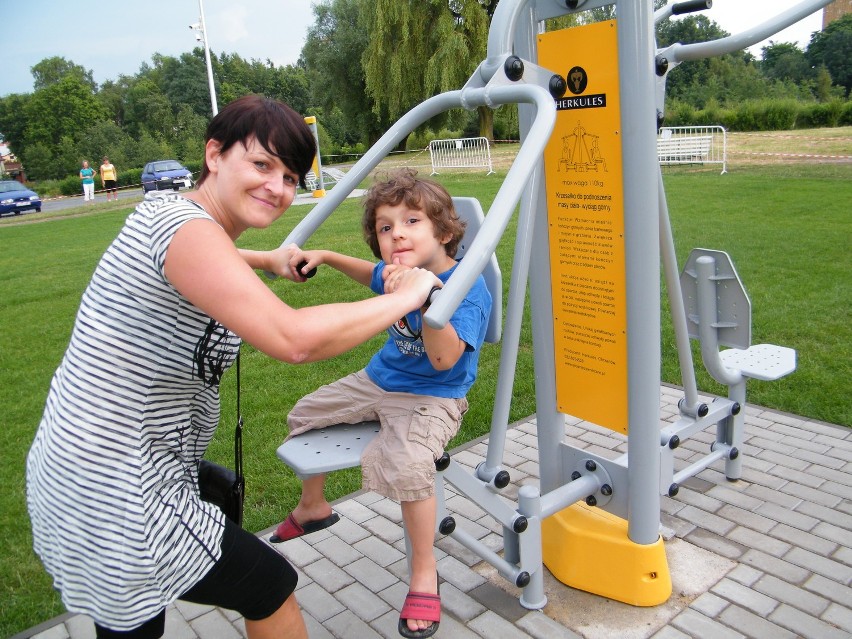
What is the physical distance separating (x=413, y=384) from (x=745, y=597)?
135 cm

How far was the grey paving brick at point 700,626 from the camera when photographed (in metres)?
2.30

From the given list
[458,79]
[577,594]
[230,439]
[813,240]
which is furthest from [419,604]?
[458,79]

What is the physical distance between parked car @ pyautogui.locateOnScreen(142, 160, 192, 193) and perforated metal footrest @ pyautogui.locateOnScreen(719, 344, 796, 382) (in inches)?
828

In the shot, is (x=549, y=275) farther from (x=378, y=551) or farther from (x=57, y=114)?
(x=57, y=114)

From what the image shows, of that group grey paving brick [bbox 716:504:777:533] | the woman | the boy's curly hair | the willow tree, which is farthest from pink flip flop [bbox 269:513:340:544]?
the willow tree

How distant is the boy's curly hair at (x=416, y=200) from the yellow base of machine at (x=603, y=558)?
3.64ft

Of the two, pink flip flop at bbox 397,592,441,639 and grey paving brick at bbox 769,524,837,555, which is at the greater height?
pink flip flop at bbox 397,592,441,639

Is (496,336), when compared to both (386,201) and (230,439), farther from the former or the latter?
(230,439)

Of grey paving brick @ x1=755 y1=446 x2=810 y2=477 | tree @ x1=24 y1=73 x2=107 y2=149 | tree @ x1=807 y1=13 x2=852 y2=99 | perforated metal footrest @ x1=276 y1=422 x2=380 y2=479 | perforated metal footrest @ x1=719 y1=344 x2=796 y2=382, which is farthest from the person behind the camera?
tree @ x1=24 y1=73 x2=107 y2=149

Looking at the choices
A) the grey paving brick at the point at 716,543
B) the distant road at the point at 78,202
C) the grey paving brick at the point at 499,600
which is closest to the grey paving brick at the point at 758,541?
the grey paving brick at the point at 716,543

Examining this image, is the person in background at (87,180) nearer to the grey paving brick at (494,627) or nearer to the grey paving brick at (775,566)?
the grey paving brick at (494,627)

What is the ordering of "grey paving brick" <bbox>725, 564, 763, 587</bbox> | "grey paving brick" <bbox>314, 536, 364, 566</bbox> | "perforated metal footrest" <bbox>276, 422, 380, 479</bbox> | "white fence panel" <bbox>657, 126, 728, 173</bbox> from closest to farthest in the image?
"perforated metal footrest" <bbox>276, 422, 380, 479</bbox>, "grey paving brick" <bbox>725, 564, 763, 587</bbox>, "grey paving brick" <bbox>314, 536, 364, 566</bbox>, "white fence panel" <bbox>657, 126, 728, 173</bbox>

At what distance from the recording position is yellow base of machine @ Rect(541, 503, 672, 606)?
245 cm

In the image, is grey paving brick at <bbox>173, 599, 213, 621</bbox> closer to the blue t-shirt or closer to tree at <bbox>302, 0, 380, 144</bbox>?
the blue t-shirt
